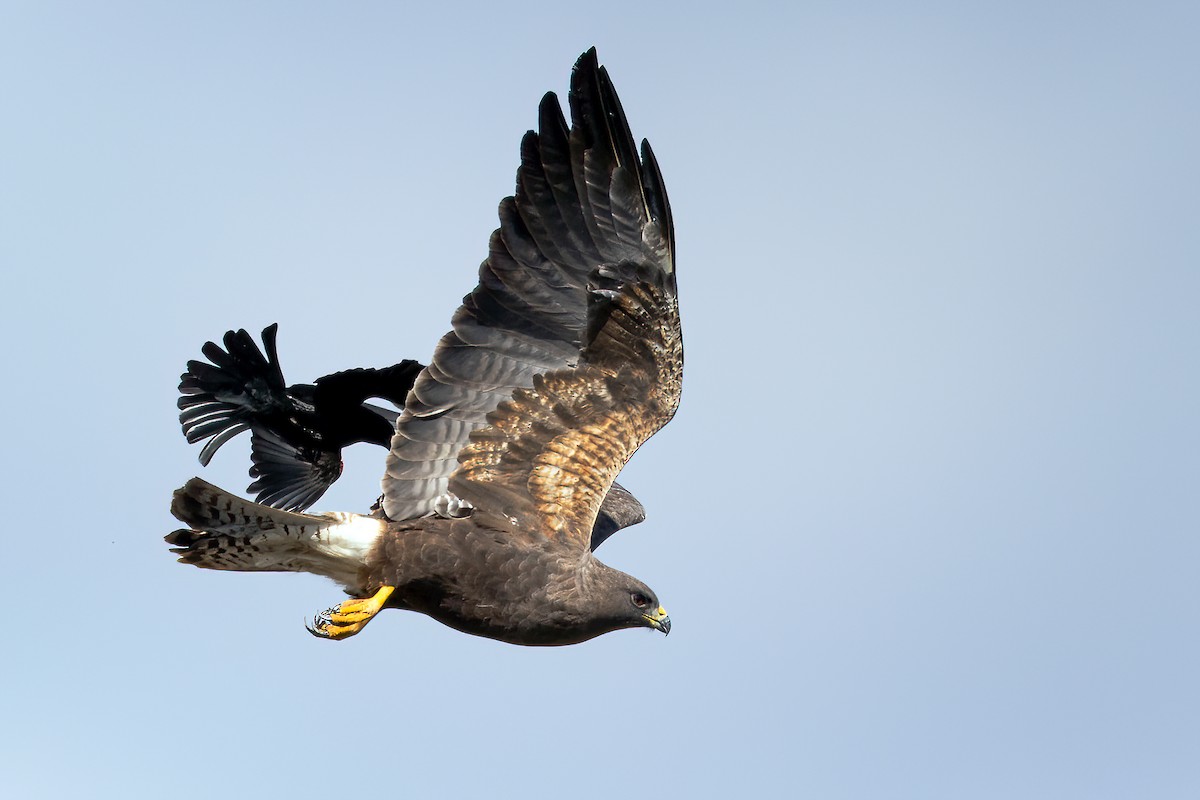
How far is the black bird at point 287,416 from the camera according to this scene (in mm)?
11969

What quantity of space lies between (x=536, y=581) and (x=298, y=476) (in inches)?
153

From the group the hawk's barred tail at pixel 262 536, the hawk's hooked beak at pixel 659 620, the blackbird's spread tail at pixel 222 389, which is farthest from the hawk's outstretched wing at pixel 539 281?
the blackbird's spread tail at pixel 222 389

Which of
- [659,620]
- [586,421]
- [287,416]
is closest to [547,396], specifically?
[586,421]

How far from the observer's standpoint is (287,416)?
41.9ft

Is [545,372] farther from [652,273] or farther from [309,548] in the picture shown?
[309,548]

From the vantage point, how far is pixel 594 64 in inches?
391

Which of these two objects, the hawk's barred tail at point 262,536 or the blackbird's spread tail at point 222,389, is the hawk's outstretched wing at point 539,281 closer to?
the hawk's barred tail at point 262,536

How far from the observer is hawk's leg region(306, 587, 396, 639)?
31.8 ft

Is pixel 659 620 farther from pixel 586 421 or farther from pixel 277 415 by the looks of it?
pixel 277 415

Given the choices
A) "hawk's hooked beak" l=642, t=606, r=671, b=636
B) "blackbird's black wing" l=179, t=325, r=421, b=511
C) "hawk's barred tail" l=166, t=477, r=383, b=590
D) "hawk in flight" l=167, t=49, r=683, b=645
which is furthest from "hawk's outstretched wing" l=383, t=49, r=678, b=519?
"blackbird's black wing" l=179, t=325, r=421, b=511

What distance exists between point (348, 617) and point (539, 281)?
7.51ft

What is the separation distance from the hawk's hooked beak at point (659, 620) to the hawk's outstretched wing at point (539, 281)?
141 cm

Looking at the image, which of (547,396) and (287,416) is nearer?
(547,396)

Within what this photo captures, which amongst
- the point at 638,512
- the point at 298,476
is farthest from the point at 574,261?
the point at 298,476
